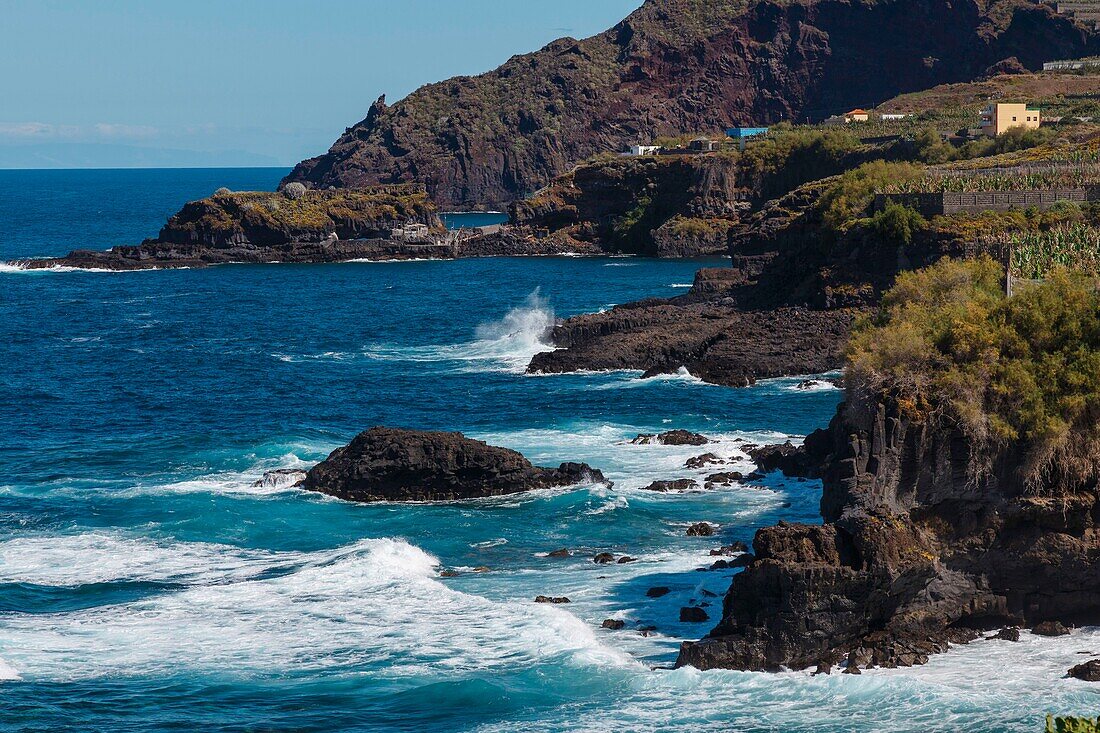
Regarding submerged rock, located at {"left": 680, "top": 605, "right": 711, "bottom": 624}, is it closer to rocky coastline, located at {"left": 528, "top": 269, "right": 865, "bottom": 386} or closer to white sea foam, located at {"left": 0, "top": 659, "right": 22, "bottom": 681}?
white sea foam, located at {"left": 0, "top": 659, "right": 22, "bottom": 681}

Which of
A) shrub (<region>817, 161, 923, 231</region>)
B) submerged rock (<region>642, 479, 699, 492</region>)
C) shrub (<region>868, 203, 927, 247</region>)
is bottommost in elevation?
submerged rock (<region>642, 479, 699, 492</region>)

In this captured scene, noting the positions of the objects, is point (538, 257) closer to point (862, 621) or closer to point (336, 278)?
point (336, 278)

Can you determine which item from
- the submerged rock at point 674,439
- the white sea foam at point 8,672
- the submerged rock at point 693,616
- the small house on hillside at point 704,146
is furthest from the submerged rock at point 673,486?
the small house on hillside at point 704,146

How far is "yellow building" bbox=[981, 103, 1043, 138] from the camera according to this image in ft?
421

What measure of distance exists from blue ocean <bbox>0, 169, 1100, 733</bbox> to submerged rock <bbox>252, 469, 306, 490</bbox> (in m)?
0.25

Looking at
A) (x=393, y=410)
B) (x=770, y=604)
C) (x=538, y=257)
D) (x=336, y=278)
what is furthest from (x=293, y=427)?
(x=538, y=257)

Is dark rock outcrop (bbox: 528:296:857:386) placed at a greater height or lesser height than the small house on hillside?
lesser

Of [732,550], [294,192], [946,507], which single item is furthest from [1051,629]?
[294,192]

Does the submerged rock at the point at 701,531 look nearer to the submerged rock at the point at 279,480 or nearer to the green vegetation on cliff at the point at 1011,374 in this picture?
the green vegetation on cliff at the point at 1011,374

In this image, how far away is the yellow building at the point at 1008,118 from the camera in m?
128

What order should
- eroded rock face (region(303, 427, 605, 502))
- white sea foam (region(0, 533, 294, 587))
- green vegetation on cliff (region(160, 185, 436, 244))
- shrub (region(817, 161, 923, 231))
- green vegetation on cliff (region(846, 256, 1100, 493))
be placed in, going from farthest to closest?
green vegetation on cliff (region(160, 185, 436, 244)) < shrub (region(817, 161, 923, 231)) < eroded rock face (region(303, 427, 605, 502)) < white sea foam (region(0, 533, 294, 587)) < green vegetation on cliff (region(846, 256, 1100, 493))

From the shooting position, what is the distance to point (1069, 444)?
34.5m

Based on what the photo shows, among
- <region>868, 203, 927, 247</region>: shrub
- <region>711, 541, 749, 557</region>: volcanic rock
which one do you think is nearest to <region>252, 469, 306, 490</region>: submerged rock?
<region>711, 541, 749, 557</region>: volcanic rock

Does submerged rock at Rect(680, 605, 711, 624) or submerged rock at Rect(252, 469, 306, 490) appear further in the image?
submerged rock at Rect(252, 469, 306, 490)
